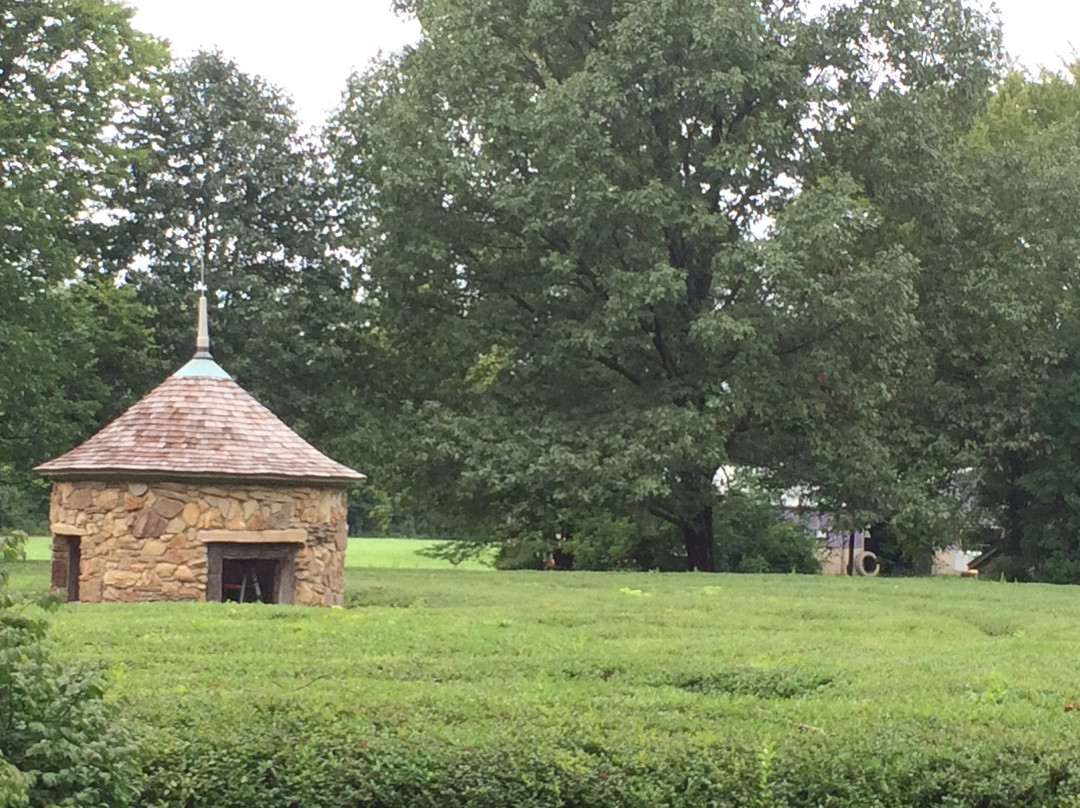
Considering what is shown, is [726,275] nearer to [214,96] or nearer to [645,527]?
[645,527]

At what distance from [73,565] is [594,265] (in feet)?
35.4

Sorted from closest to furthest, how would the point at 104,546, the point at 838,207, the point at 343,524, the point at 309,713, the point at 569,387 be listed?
1. the point at 309,713
2. the point at 104,546
3. the point at 343,524
4. the point at 838,207
5. the point at 569,387

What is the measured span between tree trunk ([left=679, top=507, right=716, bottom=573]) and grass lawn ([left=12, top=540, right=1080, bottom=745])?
9106mm

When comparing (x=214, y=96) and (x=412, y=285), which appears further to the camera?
(x=214, y=96)

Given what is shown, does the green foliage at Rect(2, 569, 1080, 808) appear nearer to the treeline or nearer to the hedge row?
the hedge row

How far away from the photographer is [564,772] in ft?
17.9

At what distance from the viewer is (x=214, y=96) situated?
25.2 meters

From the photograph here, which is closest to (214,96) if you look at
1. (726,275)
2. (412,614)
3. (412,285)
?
(412,285)

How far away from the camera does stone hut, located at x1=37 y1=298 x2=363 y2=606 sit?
12617 mm

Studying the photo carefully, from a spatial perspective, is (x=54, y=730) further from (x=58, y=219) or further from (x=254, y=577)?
(x=58, y=219)

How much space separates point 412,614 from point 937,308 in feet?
45.9

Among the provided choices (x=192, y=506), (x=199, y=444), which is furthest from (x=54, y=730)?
(x=199, y=444)

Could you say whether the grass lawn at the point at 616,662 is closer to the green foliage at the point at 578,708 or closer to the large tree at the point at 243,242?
the green foliage at the point at 578,708

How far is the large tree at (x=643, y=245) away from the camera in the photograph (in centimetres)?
1980
